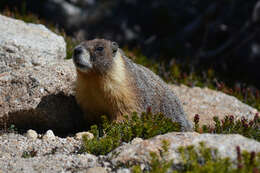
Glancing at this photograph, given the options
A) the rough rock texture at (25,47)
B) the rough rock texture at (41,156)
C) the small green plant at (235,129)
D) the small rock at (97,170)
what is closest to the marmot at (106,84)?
the rough rock texture at (41,156)

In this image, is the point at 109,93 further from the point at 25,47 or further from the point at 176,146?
the point at 25,47

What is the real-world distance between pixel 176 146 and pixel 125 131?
4.04ft

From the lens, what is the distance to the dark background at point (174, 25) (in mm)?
14648

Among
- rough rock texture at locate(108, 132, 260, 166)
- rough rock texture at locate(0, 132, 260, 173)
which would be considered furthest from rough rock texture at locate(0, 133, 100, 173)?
rough rock texture at locate(108, 132, 260, 166)

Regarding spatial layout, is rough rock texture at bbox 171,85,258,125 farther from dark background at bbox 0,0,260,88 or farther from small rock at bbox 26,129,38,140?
dark background at bbox 0,0,260,88

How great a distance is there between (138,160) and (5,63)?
14.2 feet

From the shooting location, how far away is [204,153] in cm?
460

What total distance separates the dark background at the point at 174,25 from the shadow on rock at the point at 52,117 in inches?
299

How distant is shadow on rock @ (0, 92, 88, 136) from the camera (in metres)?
7.32

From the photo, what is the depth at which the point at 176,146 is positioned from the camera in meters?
4.93

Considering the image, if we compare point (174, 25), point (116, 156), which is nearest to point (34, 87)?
point (116, 156)

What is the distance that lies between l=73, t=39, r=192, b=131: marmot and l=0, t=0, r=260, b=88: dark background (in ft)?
24.8

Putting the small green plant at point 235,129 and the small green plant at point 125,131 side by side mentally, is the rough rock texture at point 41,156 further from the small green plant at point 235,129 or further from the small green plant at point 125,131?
the small green plant at point 235,129

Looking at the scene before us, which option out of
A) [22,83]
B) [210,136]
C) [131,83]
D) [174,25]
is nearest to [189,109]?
[131,83]
